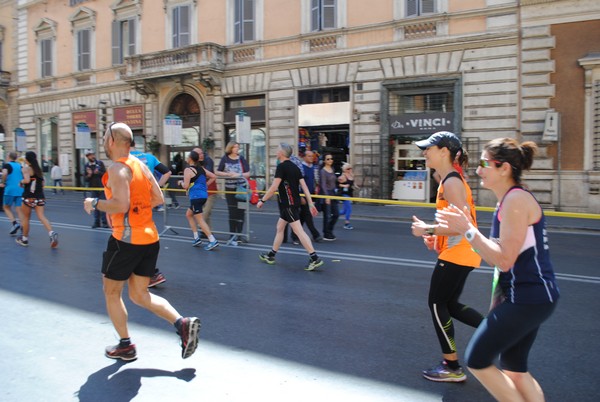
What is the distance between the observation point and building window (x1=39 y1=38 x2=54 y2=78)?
3008 cm

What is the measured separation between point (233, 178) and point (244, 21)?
46.3 ft

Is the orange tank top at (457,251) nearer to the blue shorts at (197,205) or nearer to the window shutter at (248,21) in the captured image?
the blue shorts at (197,205)

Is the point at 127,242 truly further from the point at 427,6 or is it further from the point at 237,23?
the point at 237,23

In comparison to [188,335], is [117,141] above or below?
above

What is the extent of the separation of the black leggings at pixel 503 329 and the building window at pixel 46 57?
32486 millimetres

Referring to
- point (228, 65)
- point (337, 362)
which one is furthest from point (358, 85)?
point (337, 362)

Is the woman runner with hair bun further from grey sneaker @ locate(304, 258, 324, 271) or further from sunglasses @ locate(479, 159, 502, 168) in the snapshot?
grey sneaker @ locate(304, 258, 324, 271)

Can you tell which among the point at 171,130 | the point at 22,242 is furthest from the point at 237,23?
the point at 22,242

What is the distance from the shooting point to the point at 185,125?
80.5 ft

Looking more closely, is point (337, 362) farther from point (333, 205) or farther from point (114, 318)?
point (333, 205)

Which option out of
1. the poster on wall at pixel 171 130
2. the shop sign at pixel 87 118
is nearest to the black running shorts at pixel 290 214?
the poster on wall at pixel 171 130

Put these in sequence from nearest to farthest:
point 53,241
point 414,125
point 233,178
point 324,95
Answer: point 53,241
point 233,178
point 414,125
point 324,95

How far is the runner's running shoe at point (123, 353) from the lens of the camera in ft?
13.2

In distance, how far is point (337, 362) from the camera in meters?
4.02
